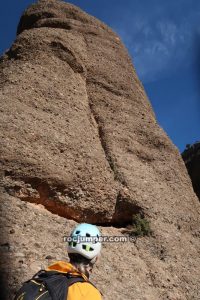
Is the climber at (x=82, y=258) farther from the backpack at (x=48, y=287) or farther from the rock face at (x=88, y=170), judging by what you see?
the rock face at (x=88, y=170)

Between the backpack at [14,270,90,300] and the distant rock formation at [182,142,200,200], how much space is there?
24992 mm

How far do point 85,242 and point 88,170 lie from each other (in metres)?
6.39

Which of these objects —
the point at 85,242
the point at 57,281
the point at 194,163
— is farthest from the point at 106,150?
the point at 194,163

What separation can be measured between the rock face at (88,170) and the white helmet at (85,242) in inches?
116

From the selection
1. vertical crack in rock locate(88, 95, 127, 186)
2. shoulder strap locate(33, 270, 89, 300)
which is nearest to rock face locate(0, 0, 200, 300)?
vertical crack in rock locate(88, 95, 127, 186)

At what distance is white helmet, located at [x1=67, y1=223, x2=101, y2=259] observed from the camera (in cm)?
394

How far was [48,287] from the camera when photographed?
3287 mm

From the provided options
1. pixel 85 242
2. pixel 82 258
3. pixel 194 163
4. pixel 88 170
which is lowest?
pixel 82 258

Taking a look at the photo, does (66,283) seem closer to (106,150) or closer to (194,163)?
(106,150)

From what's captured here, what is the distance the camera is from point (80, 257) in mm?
3928

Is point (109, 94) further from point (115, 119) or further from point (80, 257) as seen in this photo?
point (80, 257)

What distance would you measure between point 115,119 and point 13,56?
10.5ft

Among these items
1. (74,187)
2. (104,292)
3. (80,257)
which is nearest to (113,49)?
(74,187)

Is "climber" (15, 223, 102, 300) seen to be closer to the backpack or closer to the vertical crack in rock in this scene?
the backpack
